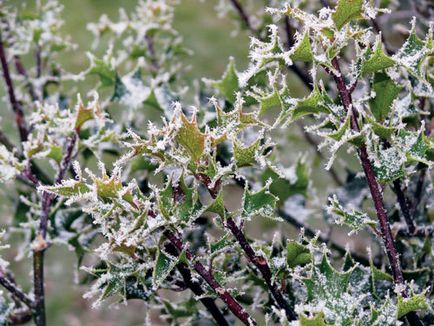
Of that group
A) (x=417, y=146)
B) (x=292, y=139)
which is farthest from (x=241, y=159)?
(x=292, y=139)

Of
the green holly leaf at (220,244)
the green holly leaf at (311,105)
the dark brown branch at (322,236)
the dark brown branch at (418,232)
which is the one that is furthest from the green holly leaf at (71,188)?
the dark brown branch at (322,236)

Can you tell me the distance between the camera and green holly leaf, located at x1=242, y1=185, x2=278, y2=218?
108cm

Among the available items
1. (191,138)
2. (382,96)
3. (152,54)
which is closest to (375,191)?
(382,96)

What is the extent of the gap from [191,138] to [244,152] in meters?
0.10

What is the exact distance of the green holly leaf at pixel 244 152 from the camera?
1.04 metres

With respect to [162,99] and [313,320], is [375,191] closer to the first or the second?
[313,320]

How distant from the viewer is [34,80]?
1.92m

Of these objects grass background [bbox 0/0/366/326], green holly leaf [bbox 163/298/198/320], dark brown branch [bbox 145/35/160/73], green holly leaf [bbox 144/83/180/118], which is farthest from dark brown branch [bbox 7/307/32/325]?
grass background [bbox 0/0/366/326]

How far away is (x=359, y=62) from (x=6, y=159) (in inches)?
28.4

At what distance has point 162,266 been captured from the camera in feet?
3.44

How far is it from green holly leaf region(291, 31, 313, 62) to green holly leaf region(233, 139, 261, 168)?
0.50 feet

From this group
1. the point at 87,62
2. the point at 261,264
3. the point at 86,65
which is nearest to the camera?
the point at 261,264

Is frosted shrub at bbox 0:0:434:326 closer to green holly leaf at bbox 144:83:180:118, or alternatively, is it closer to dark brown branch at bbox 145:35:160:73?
green holly leaf at bbox 144:83:180:118

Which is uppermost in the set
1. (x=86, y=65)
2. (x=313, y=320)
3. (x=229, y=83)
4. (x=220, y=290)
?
(x=86, y=65)
